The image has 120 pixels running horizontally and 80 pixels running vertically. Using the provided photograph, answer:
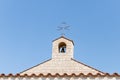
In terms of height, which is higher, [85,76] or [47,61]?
[47,61]

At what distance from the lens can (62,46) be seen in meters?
23.7

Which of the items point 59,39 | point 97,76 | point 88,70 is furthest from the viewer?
point 59,39

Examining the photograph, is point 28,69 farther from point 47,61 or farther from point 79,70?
point 79,70

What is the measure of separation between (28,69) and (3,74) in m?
11.9

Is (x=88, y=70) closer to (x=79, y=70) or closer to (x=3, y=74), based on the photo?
(x=79, y=70)

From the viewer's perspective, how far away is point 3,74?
10.3 m

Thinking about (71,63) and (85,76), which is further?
(71,63)

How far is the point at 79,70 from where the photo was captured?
2197 centimetres

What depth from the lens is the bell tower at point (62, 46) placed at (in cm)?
2302

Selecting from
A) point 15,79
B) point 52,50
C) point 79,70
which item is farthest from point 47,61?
point 15,79

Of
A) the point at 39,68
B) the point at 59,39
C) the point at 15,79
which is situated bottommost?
the point at 15,79

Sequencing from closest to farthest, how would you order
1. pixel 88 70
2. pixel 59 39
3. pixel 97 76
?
1. pixel 97 76
2. pixel 88 70
3. pixel 59 39

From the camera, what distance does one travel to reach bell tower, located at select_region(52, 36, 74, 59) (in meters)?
23.0

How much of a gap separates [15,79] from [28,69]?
11.9 meters
